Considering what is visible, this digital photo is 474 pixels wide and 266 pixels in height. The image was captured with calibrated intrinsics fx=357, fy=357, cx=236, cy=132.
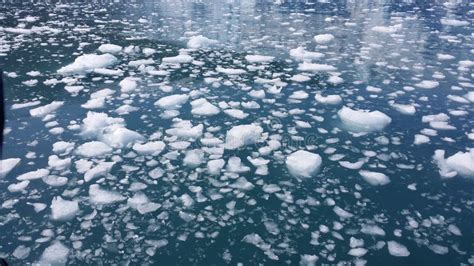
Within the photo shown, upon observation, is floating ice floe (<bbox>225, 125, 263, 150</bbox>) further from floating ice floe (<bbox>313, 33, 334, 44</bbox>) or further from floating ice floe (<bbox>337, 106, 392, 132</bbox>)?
floating ice floe (<bbox>313, 33, 334, 44</bbox>)

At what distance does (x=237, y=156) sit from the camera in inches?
155

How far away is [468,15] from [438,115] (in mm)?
12156

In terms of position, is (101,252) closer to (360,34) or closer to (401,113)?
(401,113)

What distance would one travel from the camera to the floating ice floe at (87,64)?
6545 mm

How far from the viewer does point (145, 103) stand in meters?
5.29

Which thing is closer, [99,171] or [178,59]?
[99,171]

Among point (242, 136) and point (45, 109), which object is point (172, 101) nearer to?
point (242, 136)

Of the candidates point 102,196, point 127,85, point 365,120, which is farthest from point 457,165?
point 127,85

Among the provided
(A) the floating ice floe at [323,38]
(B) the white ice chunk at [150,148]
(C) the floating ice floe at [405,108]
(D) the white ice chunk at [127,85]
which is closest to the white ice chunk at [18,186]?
(B) the white ice chunk at [150,148]

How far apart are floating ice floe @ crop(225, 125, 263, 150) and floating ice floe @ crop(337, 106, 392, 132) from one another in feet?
3.90

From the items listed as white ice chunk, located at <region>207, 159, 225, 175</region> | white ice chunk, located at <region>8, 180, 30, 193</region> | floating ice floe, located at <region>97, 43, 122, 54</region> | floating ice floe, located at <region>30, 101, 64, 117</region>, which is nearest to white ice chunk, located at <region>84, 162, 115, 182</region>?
white ice chunk, located at <region>8, 180, 30, 193</region>

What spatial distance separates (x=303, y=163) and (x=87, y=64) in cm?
495

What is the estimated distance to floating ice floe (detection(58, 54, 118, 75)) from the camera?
6.55m

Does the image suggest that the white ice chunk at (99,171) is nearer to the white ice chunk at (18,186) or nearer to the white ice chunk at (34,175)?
the white ice chunk at (34,175)
